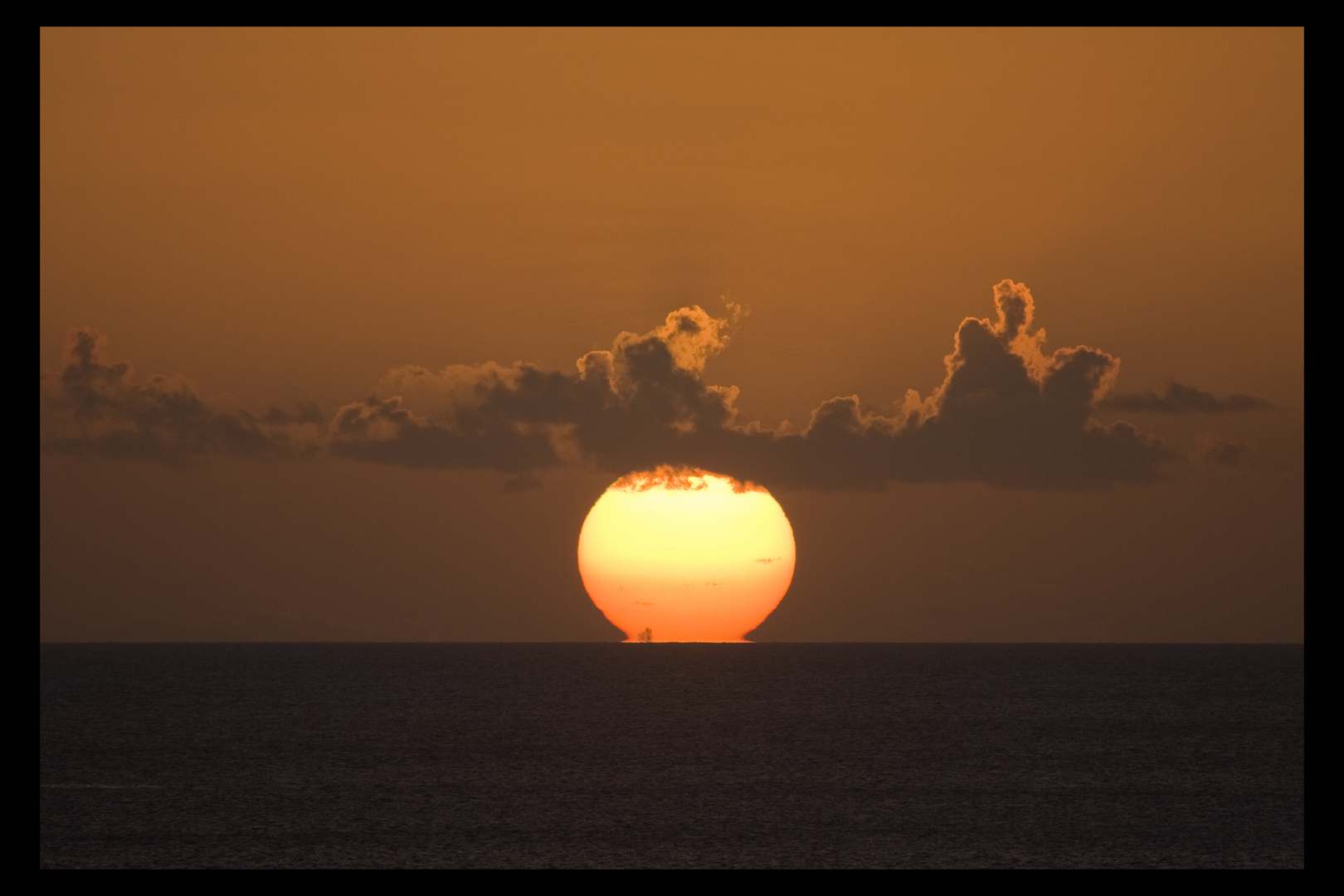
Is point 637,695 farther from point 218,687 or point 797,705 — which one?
point 218,687

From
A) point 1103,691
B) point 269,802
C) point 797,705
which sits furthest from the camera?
point 1103,691

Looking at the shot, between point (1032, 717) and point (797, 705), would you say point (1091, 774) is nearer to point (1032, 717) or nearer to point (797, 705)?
point (1032, 717)

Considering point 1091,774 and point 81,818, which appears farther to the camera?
point 1091,774

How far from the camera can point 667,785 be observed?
79750 mm

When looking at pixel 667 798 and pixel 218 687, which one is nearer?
pixel 667 798

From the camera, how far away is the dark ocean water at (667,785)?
58531 millimetres

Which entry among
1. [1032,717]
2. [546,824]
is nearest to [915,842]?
[546,824]

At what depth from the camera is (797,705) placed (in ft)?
492

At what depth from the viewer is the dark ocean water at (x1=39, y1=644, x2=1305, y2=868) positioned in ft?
192
